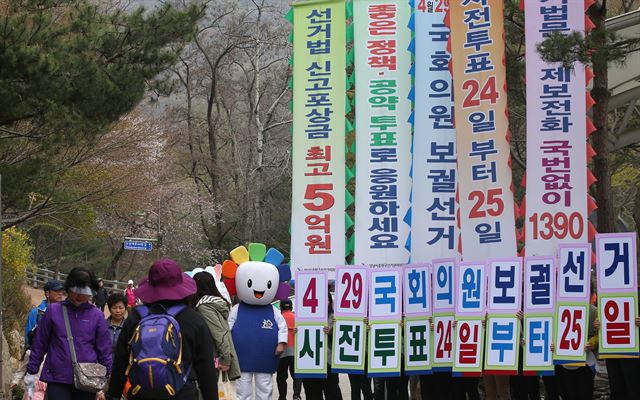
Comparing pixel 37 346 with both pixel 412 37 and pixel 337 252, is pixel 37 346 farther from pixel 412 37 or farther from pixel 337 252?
pixel 412 37

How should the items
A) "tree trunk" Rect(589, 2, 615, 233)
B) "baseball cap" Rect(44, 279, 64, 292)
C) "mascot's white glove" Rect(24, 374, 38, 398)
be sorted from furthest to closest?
"tree trunk" Rect(589, 2, 615, 233) < "baseball cap" Rect(44, 279, 64, 292) < "mascot's white glove" Rect(24, 374, 38, 398)

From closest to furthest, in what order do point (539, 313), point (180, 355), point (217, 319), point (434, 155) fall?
1. point (180, 355)
2. point (217, 319)
3. point (539, 313)
4. point (434, 155)

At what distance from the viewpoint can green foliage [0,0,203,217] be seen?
13539 mm

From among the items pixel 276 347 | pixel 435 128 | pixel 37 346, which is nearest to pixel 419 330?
pixel 276 347

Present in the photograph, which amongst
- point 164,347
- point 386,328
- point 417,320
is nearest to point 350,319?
point 386,328

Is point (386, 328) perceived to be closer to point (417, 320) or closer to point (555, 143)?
point (417, 320)

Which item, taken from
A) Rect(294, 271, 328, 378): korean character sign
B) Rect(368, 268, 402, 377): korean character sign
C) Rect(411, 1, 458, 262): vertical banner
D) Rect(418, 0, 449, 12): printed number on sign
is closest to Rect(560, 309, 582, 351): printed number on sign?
Rect(368, 268, 402, 377): korean character sign

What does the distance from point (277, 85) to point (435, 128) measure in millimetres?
28865

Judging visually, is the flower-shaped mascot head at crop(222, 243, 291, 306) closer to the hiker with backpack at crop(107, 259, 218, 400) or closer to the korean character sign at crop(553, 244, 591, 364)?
the korean character sign at crop(553, 244, 591, 364)

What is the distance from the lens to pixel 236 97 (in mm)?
42812

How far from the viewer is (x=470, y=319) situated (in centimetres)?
1197

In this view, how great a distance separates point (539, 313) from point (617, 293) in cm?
87

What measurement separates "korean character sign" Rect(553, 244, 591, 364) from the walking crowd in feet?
0.86

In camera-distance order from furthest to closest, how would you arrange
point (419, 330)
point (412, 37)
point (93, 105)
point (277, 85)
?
point (277, 85), point (93, 105), point (412, 37), point (419, 330)
